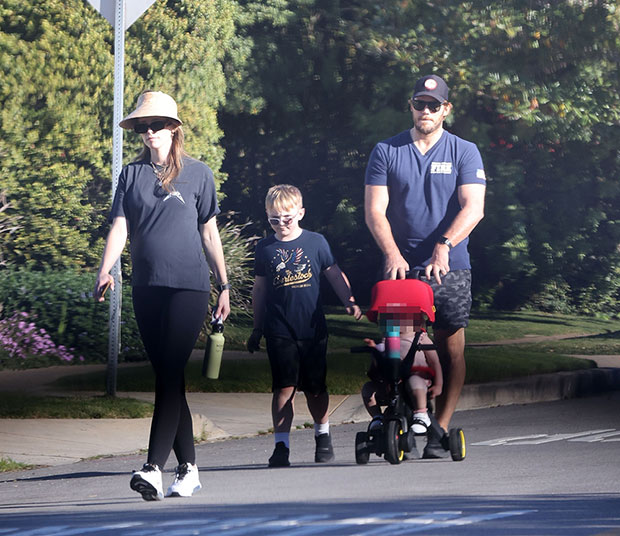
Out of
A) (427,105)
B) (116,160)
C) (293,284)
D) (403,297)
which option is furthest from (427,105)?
(116,160)

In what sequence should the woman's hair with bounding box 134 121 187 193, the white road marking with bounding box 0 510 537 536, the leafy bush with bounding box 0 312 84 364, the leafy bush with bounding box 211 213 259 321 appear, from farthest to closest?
1. the leafy bush with bounding box 211 213 259 321
2. the leafy bush with bounding box 0 312 84 364
3. the woman's hair with bounding box 134 121 187 193
4. the white road marking with bounding box 0 510 537 536

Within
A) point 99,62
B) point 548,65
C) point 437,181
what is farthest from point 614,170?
point 437,181

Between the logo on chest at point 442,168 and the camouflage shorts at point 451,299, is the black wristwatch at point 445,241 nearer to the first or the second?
the camouflage shorts at point 451,299

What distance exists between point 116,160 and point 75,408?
83.1 inches

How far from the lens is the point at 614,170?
57.4 feet

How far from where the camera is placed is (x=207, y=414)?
38.1ft

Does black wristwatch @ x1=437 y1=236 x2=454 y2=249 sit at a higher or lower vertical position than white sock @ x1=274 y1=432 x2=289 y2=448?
higher

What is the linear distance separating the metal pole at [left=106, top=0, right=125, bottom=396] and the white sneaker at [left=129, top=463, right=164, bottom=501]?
4.82m

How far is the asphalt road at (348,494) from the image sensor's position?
624 cm

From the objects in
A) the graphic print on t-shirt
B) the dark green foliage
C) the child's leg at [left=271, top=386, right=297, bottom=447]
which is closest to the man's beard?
the graphic print on t-shirt

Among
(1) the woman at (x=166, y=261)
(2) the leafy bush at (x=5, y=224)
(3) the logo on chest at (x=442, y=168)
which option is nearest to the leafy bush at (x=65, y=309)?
(2) the leafy bush at (x=5, y=224)

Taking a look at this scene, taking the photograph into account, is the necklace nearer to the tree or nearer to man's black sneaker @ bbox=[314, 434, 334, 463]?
man's black sneaker @ bbox=[314, 434, 334, 463]

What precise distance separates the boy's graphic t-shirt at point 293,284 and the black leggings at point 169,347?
103 centimetres

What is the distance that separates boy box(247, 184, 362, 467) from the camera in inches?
323
